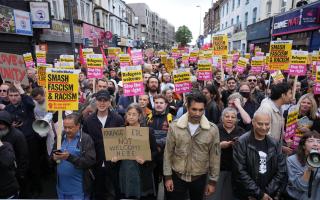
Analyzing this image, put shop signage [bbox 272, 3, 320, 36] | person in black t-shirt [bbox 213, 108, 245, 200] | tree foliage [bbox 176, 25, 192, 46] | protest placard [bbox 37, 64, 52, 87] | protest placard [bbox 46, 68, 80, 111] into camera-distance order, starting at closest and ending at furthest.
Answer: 1. person in black t-shirt [bbox 213, 108, 245, 200]
2. protest placard [bbox 46, 68, 80, 111]
3. protest placard [bbox 37, 64, 52, 87]
4. shop signage [bbox 272, 3, 320, 36]
5. tree foliage [bbox 176, 25, 192, 46]

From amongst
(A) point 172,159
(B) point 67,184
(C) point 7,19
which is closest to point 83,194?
(B) point 67,184

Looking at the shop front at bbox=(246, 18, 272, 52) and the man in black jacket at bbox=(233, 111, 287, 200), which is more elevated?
the shop front at bbox=(246, 18, 272, 52)

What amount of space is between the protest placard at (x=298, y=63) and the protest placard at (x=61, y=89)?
5.53 meters

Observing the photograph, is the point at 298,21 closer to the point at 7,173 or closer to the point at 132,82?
the point at 132,82

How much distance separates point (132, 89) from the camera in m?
5.85

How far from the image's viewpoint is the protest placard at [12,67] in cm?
502

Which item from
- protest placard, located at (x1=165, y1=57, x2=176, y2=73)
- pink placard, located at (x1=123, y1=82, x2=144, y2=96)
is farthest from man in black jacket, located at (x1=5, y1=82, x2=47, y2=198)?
protest placard, located at (x1=165, y1=57, x2=176, y2=73)

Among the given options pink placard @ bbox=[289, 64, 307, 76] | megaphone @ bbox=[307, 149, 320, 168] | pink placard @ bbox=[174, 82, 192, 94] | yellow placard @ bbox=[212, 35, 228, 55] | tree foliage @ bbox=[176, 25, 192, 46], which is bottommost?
megaphone @ bbox=[307, 149, 320, 168]

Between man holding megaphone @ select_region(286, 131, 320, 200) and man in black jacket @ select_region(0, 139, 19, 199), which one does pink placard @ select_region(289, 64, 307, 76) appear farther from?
man in black jacket @ select_region(0, 139, 19, 199)

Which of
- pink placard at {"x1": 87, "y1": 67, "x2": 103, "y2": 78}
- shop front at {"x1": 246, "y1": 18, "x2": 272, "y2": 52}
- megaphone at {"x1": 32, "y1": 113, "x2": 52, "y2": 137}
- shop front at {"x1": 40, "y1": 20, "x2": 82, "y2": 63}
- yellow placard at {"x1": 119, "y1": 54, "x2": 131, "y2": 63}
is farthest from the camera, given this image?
shop front at {"x1": 246, "y1": 18, "x2": 272, "y2": 52}

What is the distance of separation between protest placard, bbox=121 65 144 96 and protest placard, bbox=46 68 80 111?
6.38 feet

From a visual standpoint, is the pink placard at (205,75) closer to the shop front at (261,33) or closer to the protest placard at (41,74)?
the protest placard at (41,74)

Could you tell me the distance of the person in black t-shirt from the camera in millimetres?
3625

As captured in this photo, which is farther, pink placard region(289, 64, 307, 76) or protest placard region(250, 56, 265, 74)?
protest placard region(250, 56, 265, 74)
